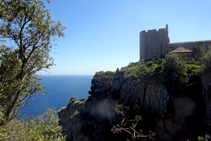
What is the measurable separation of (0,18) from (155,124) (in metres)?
20.9

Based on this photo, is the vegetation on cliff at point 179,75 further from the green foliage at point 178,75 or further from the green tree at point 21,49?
the green tree at point 21,49

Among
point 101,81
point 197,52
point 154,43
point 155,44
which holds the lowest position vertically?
point 101,81

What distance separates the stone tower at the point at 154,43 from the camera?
30422 mm

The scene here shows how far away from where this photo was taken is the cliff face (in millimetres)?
15961

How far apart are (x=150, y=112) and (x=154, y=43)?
59.7ft

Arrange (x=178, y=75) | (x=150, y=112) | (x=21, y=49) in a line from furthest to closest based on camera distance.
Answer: (x=150, y=112), (x=178, y=75), (x=21, y=49)

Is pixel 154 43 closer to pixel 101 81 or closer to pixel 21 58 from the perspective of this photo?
pixel 101 81

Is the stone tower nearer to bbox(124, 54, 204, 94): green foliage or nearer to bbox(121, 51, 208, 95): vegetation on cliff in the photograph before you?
bbox(121, 51, 208, 95): vegetation on cliff

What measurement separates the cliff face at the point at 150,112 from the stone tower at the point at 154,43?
36.3 feet

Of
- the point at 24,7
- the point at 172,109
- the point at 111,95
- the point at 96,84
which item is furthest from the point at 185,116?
the point at 96,84

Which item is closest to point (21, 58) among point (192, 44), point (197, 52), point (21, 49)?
point (21, 49)

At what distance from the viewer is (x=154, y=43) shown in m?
31.5

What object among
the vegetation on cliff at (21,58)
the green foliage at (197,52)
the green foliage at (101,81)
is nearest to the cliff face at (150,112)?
the green foliage at (101,81)

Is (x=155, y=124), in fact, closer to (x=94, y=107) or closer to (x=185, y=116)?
(x=185, y=116)
